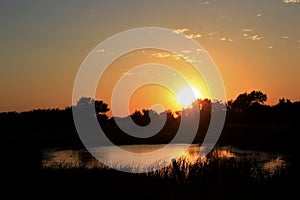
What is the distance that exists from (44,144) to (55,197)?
194ft

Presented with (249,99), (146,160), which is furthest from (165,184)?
(249,99)

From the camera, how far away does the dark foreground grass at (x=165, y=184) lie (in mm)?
17047

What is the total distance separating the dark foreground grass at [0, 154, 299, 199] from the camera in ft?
55.9

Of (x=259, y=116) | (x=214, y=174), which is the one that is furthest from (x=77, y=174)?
(x=259, y=116)

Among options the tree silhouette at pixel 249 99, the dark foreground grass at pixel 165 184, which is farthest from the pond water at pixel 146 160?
the tree silhouette at pixel 249 99

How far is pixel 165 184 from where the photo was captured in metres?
18.5

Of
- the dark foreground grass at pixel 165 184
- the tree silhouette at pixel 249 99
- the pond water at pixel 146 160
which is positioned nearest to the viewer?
the dark foreground grass at pixel 165 184

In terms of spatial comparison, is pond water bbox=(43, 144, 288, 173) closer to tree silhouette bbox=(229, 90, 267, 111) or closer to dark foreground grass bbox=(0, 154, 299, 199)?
dark foreground grass bbox=(0, 154, 299, 199)

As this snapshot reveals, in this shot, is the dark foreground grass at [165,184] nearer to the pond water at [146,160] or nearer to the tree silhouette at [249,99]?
the pond water at [146,160]

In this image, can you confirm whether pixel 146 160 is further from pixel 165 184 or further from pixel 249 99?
pixel 249 99

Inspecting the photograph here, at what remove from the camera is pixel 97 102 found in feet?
541

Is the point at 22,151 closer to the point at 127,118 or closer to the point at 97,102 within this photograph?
the point at 127,118

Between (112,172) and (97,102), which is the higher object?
(97,102)

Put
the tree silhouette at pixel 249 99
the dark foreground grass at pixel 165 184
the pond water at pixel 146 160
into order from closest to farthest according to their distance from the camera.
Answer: the dark foreground grass at pixel 165 184 → the pond water at pixel 146 160 → the tree silhouette at pixel 249 99
